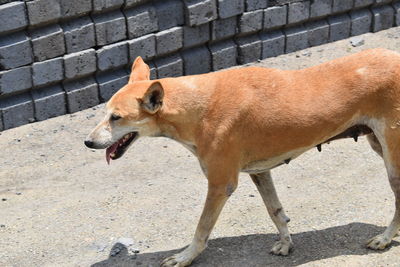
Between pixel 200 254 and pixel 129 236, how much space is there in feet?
2.35

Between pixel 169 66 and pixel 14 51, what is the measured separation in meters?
2.13

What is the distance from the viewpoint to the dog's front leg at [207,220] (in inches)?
259

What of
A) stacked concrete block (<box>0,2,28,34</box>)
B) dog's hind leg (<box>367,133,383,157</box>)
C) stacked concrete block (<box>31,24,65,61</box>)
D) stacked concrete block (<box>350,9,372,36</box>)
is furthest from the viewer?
stacked concrete block (<box>350,9,372,36</box>)

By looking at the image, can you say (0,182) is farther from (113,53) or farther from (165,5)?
(165,5)

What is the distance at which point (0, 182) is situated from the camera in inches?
338

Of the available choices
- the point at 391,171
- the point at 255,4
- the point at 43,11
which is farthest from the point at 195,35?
the point at 391,171

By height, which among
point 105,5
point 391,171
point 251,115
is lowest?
point 391,171

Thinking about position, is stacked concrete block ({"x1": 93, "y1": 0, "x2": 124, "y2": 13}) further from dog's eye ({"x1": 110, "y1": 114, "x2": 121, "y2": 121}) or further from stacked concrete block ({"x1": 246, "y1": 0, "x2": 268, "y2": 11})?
dog's eye ({"x1": 110, "y1": 114, "x2": 121, "y2": 121})

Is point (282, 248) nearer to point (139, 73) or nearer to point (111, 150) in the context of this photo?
point (111, 150)

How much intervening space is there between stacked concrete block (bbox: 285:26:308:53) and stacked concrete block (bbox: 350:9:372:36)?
2.77 feet

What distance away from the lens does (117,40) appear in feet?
33.5

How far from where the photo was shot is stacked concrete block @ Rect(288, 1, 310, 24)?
38.0 feet

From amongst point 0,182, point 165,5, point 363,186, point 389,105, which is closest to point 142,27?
point 165,5

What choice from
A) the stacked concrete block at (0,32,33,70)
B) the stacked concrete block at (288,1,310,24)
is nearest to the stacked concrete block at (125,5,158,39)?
the stacked concrete block at (0,32,33,70)
